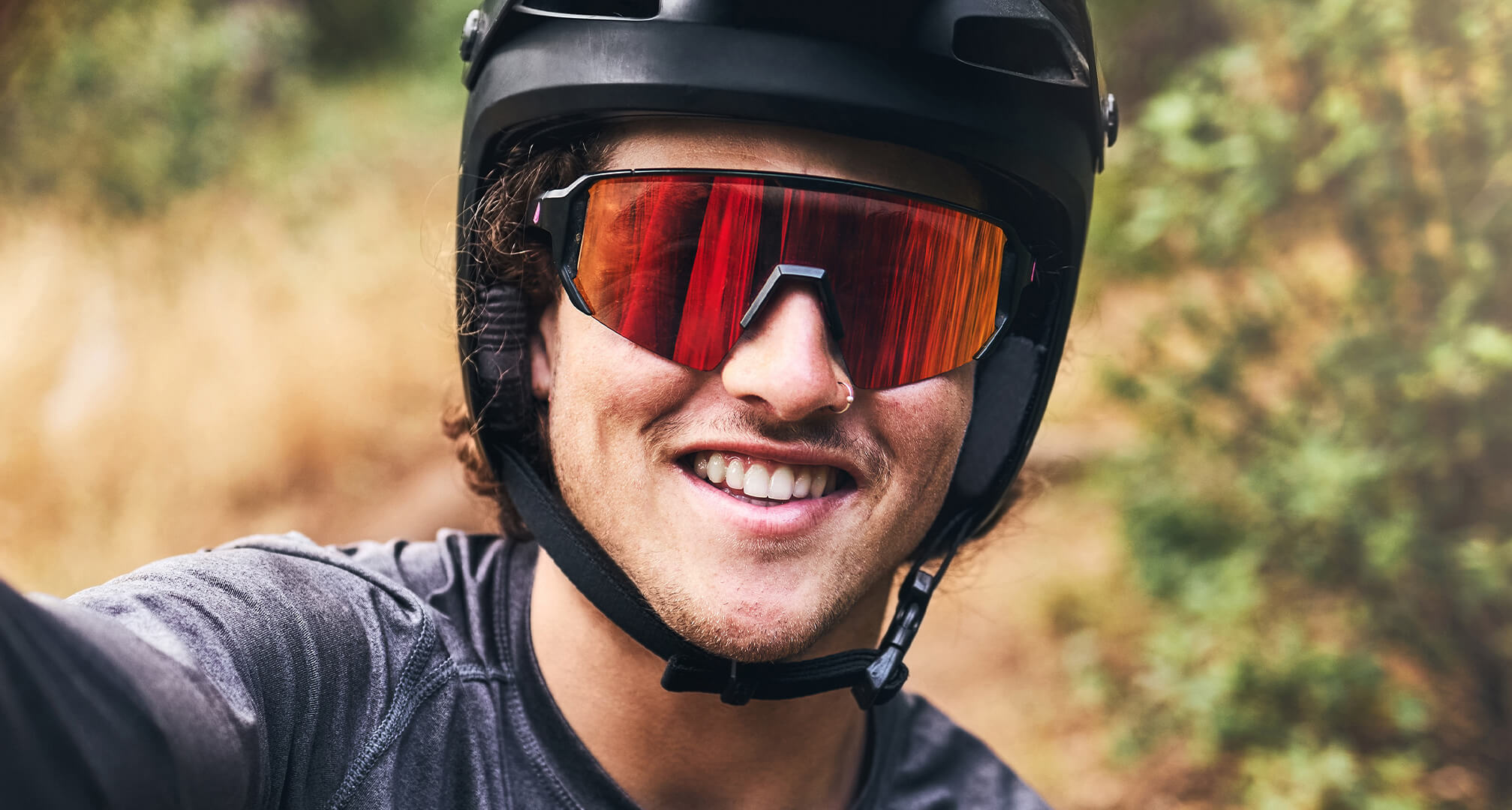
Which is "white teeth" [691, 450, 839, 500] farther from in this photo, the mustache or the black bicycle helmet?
the black bicycle helmet

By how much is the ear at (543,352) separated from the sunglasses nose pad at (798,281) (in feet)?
1.61

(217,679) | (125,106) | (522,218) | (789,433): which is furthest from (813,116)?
(125,106)

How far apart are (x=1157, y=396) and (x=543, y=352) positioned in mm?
2759

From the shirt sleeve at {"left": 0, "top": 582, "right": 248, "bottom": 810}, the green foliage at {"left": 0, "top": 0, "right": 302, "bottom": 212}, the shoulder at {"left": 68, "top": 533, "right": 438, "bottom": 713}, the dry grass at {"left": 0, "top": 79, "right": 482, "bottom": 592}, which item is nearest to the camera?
the shirt sleeve at {"left": 0, "top": 582, "right": 248, "bottom": 810}

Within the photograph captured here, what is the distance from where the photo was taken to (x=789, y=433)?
1.66 meters

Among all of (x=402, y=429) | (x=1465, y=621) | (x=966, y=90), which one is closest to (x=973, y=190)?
(x=966, y=90)

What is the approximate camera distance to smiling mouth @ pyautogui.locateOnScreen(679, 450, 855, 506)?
167cm

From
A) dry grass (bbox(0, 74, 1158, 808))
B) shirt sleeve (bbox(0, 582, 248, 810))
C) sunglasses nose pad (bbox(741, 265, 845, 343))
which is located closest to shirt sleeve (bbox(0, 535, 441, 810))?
shirt sleeve (bbox(0, 582, 248, 810))

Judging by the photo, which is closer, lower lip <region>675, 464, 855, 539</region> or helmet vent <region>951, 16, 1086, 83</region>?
lower lip <region>675, 464, 855, 539</region>

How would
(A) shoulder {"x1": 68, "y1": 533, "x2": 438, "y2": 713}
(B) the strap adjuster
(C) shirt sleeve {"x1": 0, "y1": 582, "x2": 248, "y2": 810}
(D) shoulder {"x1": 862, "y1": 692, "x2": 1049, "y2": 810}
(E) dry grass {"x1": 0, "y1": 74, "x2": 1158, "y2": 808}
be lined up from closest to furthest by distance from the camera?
(C) shirt sleeve {"x1": 0, "y1": 582, "x2": 248, "y2": 810} → (A) shoulder {"x1": 68, "y1": 533, "x2": 438, "y2": 713} → (B) the strap adjuster → (D) shoulder {"x1": 862, "y1": 692, "x2": 1049, "y2": 810} → (E) dry grass {"x1": 0, "y1": 74, "x2": 1158, "y2": 808}

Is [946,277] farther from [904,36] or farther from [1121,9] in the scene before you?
[1121,9]

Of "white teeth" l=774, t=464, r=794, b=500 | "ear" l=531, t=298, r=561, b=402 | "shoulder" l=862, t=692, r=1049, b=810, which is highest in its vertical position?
"ear" l=531, t=298, r=561, b=402

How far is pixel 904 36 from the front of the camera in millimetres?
1751

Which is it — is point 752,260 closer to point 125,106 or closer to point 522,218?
point 522,218
